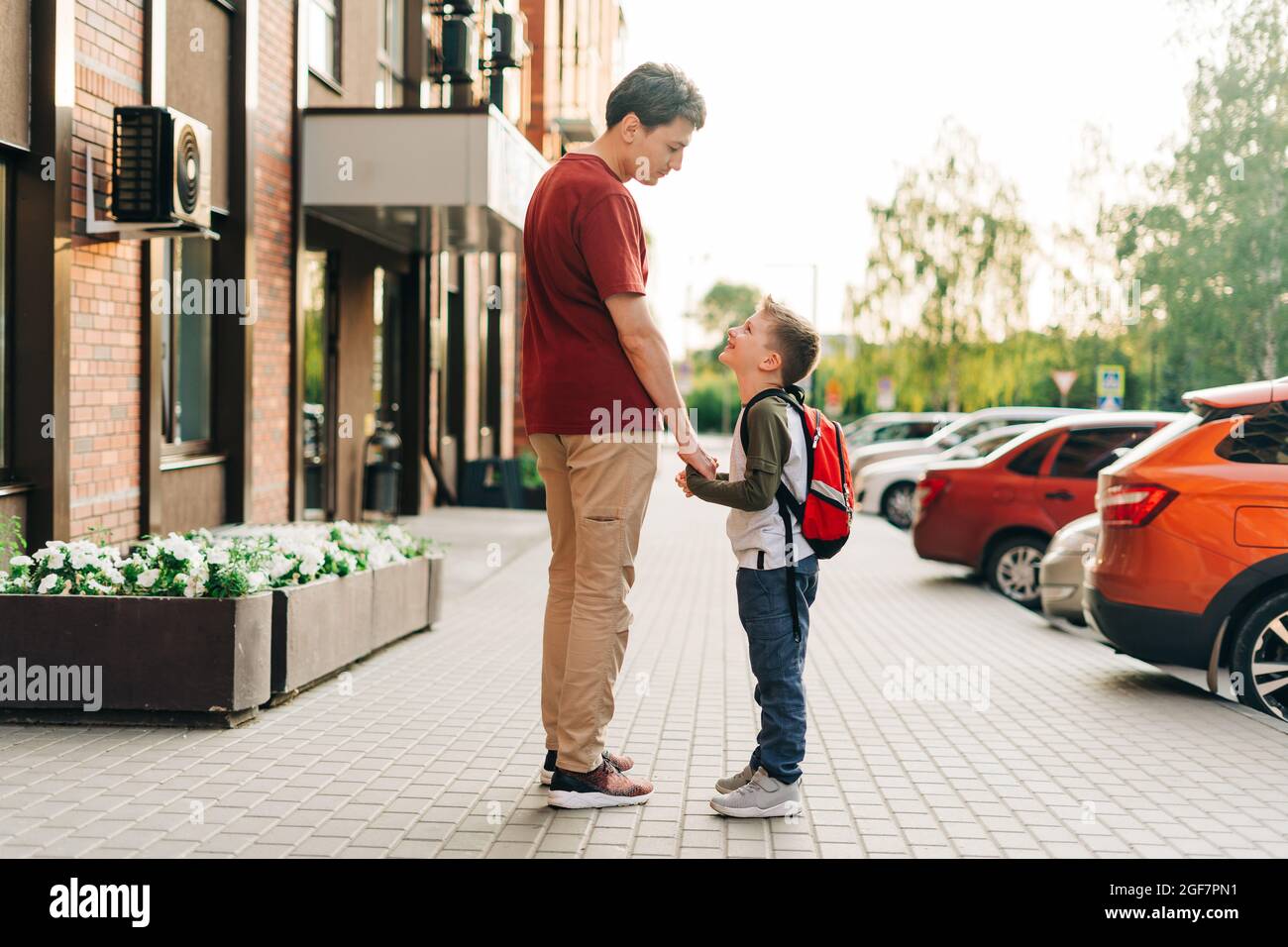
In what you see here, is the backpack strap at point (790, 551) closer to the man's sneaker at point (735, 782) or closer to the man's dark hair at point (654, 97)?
the man's sneaker at point (735, 782)

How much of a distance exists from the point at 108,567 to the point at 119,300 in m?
3.43

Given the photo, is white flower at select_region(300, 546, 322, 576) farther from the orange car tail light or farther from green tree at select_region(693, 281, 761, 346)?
green tree at select_region(693, 281, 761, 346)

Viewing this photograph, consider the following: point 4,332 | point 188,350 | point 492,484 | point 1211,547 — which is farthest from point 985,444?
point 4,332

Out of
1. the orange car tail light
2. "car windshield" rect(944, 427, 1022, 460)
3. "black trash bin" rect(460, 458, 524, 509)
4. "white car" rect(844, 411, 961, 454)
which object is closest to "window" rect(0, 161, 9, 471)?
the orange car tail light

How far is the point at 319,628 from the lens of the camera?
6.77 meters

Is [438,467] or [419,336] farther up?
[419,336]

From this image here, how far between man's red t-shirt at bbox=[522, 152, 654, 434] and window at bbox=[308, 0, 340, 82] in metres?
9.81

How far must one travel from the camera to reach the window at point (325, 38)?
13.9 metres

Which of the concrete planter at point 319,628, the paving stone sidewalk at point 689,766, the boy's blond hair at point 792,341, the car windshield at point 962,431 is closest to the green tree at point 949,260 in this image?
the car windshield at point 962,431

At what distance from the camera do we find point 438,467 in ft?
66.8

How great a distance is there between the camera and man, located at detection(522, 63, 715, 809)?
452cm

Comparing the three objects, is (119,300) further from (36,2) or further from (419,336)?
(419,336)
